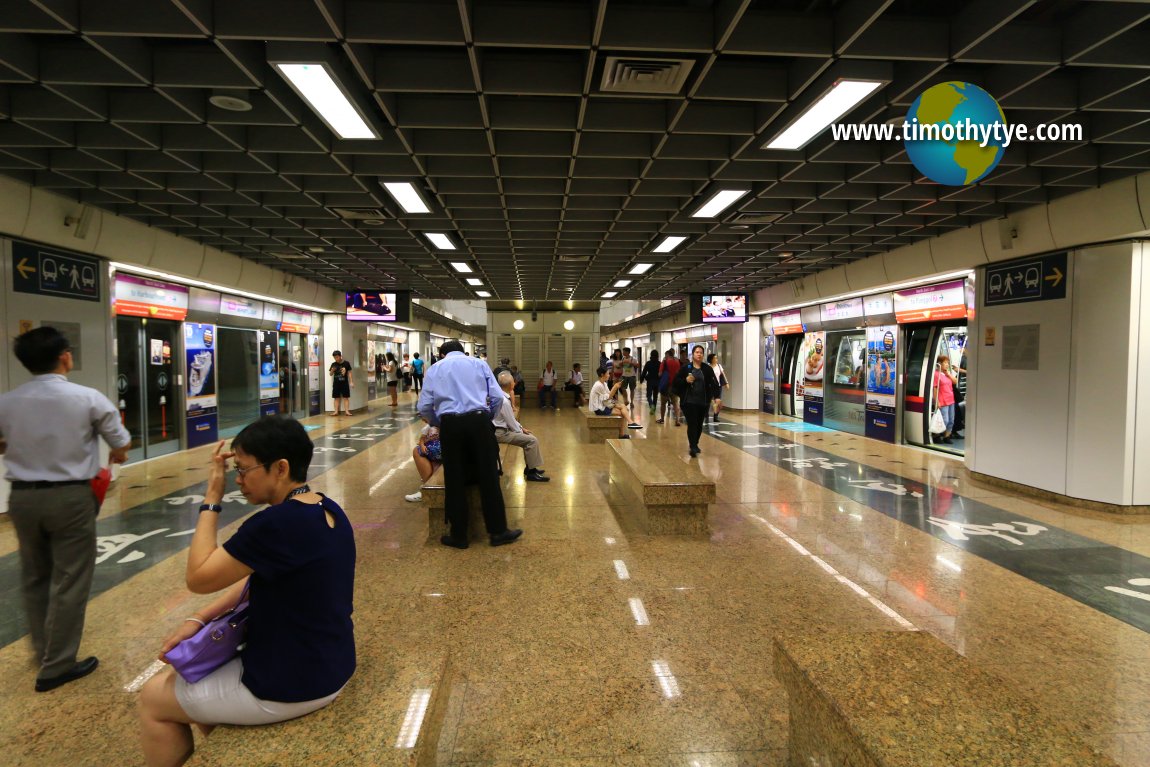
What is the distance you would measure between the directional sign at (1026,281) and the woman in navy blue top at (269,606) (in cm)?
852

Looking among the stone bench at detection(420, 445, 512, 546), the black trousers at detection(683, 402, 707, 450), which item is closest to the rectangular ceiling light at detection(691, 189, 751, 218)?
the black trousers at detection(683, 402, 707, 450)

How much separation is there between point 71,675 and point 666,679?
3.09 meters

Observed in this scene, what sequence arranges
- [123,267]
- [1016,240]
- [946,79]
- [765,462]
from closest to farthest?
[946,79] → [1016,240] → [123,267] → [765,462]

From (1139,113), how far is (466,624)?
6302 mm

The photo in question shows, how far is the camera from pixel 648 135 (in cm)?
532

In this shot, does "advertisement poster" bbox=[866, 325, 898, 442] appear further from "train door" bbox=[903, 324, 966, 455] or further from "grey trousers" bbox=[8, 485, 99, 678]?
"grey trousers" bbox=[8, 485, 99, 678]

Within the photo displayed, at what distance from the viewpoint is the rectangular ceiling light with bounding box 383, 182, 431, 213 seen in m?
6.51

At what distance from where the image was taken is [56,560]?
2.89 m

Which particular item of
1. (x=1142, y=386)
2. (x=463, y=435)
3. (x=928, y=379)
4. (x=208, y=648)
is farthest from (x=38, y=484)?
(x=928, y=379)

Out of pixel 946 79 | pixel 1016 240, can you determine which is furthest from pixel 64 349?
pixel 1016 240

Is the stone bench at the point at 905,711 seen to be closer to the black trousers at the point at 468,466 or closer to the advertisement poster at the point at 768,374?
the black trousers at the point at 468,466

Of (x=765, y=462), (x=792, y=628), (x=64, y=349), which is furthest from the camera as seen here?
(x=765, y=462)

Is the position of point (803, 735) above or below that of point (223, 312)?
below

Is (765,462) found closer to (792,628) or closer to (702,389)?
(702,389)
